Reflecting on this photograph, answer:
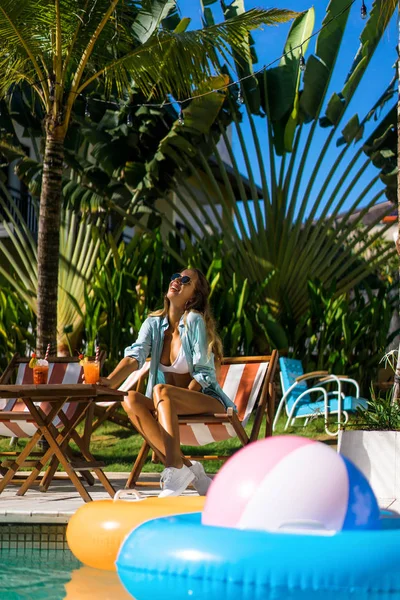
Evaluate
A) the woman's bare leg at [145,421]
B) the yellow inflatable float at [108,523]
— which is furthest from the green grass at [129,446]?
the yellow inflatable float at [108,523]

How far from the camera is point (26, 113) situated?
13.7 metres

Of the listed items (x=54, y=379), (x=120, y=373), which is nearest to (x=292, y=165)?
(x=54, y=379)

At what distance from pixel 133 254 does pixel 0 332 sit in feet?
6.81

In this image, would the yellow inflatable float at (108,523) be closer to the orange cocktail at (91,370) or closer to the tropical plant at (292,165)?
the orange cocktail at (91,370)

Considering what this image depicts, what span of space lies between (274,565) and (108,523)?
107 cm

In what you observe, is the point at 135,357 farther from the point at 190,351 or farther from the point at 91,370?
the point at 91,370

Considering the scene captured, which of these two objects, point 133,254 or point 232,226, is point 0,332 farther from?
point 232,226

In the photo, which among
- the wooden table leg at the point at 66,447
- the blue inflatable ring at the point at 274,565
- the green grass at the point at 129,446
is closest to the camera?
the blue inflatable ring at the point at 274,565

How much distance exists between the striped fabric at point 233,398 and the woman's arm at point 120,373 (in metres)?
0.53

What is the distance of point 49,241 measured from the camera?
8.52 meters

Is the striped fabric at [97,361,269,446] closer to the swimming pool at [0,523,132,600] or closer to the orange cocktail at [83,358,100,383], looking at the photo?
the orange cocktail at [83,358,100,383]

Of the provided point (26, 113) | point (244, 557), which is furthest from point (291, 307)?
point (244, 557)

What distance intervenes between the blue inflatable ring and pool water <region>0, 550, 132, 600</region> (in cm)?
72

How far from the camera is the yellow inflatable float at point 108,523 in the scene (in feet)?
12.0
